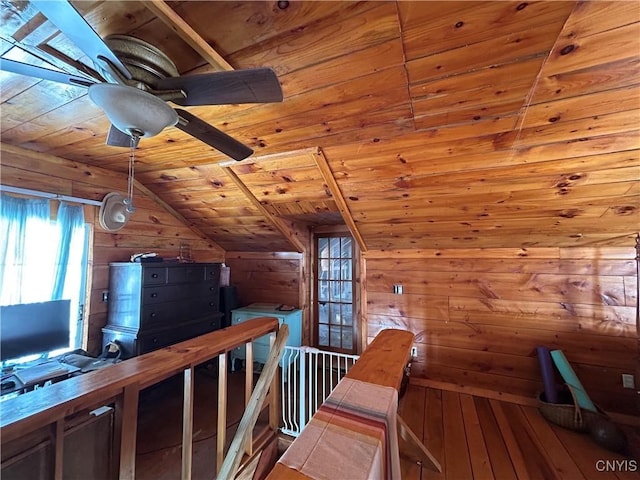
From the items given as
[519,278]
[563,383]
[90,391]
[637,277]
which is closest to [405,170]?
[519,278]

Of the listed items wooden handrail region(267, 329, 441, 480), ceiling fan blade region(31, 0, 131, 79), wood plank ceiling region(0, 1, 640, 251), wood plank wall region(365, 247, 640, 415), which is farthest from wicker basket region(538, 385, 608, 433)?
ceiling fan blade region(31, 0, 131, 79)

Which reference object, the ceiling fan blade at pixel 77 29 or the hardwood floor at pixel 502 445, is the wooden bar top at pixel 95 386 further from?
the hardwood floor at pixel 502 445

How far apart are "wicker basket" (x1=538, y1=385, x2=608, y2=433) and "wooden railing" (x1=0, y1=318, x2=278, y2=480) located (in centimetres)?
282

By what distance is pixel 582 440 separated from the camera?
2.16 meters

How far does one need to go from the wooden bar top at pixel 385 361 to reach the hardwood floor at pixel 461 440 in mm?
1197

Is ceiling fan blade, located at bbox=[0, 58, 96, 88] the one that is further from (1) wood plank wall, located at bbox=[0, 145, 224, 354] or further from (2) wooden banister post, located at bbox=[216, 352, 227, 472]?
(1) wood plank wall, located at bbox=[0, 145, 224, 354]

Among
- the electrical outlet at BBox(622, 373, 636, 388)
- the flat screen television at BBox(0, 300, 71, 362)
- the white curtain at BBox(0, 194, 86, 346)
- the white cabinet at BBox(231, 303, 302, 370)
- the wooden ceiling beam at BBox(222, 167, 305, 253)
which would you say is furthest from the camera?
the white cabinet at BBox(231, 303, 302, 370)

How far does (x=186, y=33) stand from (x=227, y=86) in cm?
25

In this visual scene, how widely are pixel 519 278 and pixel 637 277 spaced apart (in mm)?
841

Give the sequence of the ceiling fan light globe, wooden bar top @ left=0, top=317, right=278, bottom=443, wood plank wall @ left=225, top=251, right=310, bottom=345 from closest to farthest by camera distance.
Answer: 1. wooden bar top @ left=0, top=317, right=278, bottom=443
2. the ceiling fan light globe
3. wood plank wall @ left=225, top=251, right=310, bottom=345

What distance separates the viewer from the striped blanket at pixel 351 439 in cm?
60

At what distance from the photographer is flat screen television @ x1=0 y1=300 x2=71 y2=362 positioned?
1.75 meters

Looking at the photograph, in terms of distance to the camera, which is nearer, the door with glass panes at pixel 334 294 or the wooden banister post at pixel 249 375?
the wooden banister post at pixel 249 375

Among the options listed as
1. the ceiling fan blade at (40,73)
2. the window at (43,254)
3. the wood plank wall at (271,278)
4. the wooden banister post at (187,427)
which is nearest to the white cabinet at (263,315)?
the wood plank wall at (271,278)
